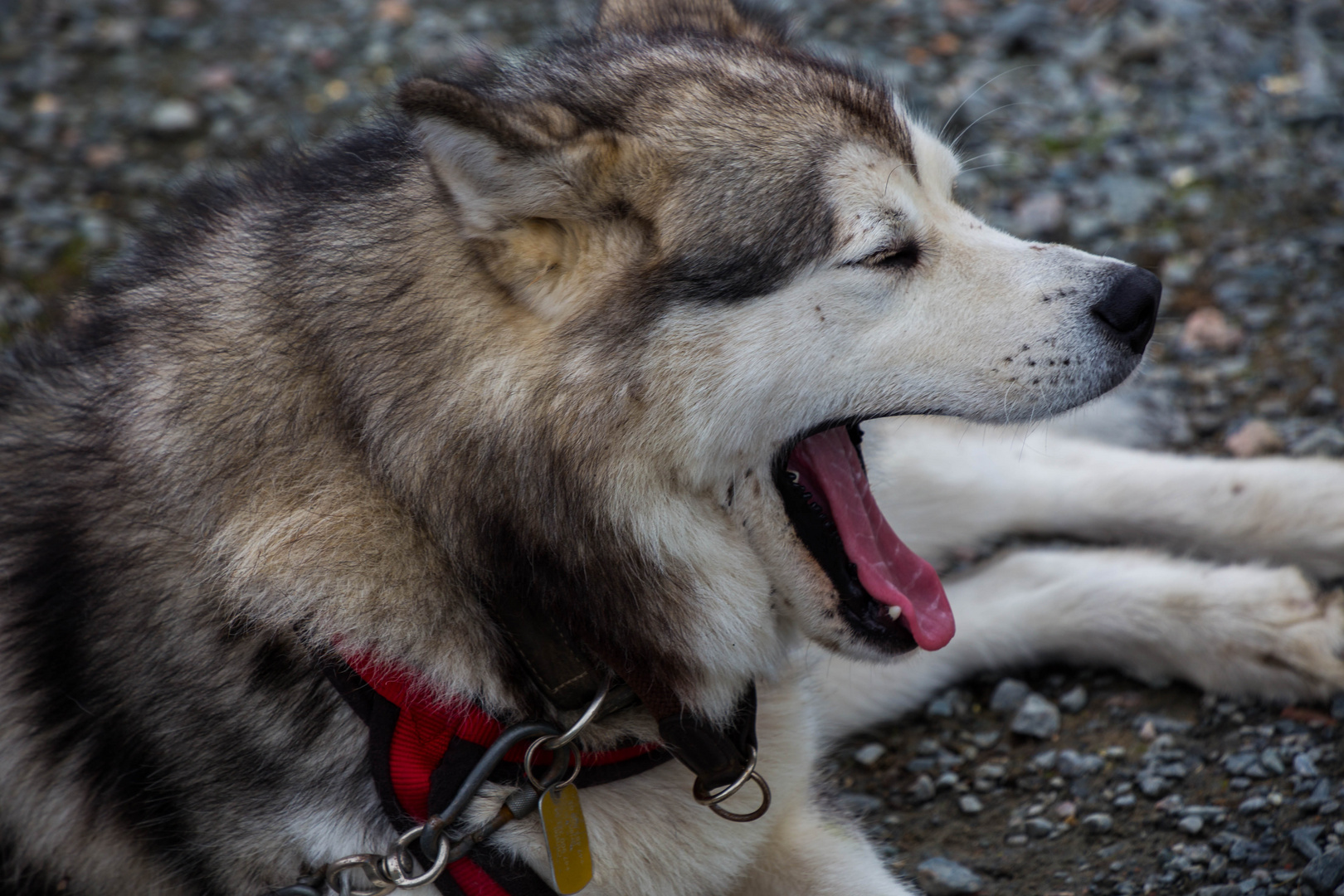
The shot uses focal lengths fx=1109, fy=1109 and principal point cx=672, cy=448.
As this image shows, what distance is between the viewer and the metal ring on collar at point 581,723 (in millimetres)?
1990

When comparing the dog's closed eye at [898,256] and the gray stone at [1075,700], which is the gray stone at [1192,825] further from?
the dog's closed eye at [898,256]

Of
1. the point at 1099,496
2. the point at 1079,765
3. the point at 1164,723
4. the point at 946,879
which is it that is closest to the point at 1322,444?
the point at 1099,496

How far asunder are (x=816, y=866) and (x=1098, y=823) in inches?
29.8

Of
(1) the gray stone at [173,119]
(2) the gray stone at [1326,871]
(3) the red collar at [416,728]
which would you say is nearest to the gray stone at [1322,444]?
(2) the gray stone at [1326,871]

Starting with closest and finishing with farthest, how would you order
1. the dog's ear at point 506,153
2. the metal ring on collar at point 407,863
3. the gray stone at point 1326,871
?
the dog's ear at point 506,153
the metal ring on collar at point 407,863
the gray stone at point 1326,871

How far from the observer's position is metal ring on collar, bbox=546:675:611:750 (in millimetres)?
1990

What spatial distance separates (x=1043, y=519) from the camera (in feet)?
11.5

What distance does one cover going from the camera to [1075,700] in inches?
119

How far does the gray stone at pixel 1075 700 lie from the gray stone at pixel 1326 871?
701 millimetres

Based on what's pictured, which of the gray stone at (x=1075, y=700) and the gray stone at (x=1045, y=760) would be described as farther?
the gray stone at (x=1075, y=700)

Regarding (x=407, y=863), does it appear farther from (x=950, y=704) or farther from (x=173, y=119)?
(x=173, y=119)

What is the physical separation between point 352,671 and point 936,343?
1273 mm

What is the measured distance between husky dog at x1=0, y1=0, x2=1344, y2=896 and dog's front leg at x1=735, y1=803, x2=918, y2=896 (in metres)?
0.01

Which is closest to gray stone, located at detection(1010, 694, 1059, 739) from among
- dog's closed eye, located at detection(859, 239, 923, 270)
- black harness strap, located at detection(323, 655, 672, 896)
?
black harness strap, located at detection(323, 655, 672, 896)
